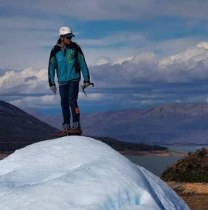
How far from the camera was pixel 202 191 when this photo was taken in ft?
116

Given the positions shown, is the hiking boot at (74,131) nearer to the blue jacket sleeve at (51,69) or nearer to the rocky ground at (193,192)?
the blue jacket sleeve at (51,69)

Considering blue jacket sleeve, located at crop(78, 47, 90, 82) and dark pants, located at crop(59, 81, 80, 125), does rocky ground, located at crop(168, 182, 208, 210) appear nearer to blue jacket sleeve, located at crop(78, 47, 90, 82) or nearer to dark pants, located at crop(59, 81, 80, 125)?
dark pants, located at crop(59, 81, 80, 125)

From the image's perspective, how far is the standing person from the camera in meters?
14.1

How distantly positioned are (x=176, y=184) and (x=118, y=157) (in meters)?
31.7

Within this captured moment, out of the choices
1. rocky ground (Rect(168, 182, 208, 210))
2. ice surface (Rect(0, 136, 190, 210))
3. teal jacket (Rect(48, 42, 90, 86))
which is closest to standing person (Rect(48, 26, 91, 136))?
teal jacket (Rect(48, 42, 90, 86))

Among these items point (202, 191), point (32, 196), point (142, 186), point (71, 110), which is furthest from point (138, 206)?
point (202, 191)

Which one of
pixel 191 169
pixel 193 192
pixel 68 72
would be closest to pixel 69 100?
pixel 68 72

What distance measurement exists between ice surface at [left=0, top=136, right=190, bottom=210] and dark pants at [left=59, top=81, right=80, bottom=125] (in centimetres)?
577

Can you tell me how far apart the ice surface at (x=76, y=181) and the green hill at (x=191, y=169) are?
115 feet

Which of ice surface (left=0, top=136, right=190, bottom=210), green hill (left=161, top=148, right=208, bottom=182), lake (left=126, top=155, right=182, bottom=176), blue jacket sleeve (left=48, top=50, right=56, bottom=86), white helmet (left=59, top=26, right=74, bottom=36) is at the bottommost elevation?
lake (left=126, top=155, right=182, bottom=176)

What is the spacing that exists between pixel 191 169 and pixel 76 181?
129 ft

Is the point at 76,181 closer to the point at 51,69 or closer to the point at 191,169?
the point at 51,69

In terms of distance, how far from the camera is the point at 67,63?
14.3 meters

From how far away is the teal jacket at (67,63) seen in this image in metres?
14.2
